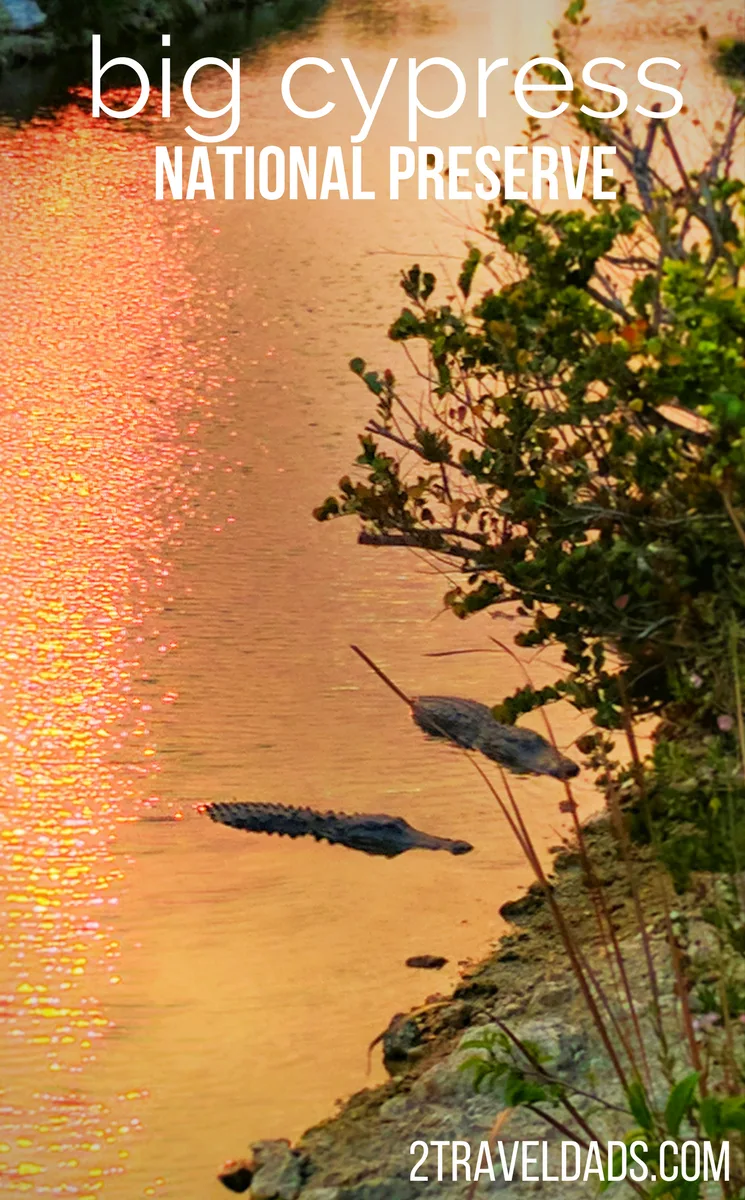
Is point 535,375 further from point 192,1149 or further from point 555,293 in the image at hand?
point 192,1149

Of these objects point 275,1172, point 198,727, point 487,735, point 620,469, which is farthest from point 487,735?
point 275,1172

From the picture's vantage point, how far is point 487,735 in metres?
4.06

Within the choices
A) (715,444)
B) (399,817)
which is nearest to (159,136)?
(399,817)

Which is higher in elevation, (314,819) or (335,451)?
(335,451)

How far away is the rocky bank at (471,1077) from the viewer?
94.2 inches

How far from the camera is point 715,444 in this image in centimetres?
276

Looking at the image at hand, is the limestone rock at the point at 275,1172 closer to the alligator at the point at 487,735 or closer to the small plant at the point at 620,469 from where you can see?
the small plant at the point at 620,469

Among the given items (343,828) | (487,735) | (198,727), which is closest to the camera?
(343,828)

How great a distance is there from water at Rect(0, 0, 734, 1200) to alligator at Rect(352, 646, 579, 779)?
0.20ft

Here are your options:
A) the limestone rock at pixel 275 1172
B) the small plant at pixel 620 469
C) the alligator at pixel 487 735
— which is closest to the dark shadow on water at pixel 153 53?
the alligator at pixel 487 735

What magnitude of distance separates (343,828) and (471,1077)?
1.11m

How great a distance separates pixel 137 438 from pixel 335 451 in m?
0.77

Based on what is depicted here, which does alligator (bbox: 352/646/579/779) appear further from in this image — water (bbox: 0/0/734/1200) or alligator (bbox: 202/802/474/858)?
alligator (bbox: 202/802/474/858)

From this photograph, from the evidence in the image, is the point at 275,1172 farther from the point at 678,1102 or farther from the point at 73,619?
the point at 73,619
